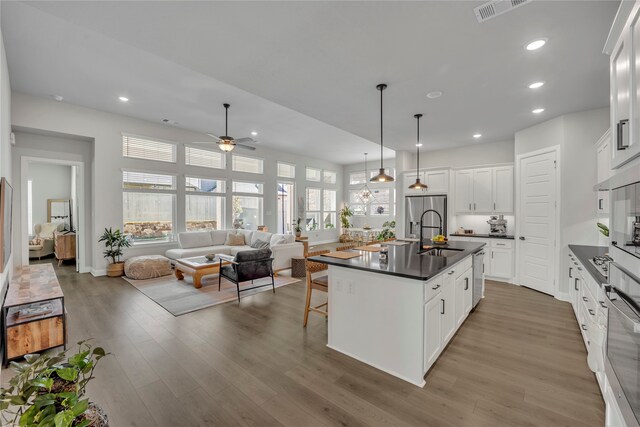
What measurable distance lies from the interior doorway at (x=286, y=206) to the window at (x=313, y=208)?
0.86 metres

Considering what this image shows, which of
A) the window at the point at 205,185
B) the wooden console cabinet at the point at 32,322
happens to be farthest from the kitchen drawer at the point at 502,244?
the window at the point at 205,185

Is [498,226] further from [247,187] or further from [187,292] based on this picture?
[247,187]

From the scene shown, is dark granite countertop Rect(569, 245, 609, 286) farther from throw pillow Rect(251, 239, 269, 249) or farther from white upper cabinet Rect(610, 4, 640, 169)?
throw pillow Rect(251, 239, 269, 249)

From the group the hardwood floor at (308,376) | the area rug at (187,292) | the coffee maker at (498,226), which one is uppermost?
the coffee maker at (498,226)

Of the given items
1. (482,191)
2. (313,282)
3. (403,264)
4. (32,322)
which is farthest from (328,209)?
(32,322)

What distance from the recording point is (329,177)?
12.0 m

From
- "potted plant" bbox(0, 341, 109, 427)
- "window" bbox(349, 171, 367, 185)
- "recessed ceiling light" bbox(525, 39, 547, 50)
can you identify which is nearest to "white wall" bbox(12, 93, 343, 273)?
"potted plant" bbox(0, 341, 109, 427)

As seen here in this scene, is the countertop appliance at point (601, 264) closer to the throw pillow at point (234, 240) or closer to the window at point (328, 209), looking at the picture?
the throw pillow at point (234, 240)

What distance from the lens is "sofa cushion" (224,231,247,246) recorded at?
7.49 m

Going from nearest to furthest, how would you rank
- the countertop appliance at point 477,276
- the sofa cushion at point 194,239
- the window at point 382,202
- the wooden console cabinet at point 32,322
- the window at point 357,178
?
the wooden console cabinet at point 32,322 < the countertop appliance at point 477,276 < the sofa cushion at point 194,239 < the window at point 382,202 < the window at point 357,178

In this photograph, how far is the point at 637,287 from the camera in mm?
1215

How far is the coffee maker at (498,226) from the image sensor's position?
5895 millimetres

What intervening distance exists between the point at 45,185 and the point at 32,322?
7.65 metres

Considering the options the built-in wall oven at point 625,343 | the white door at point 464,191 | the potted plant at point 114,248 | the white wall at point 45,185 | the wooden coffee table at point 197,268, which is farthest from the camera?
the white wall at point 45,185
